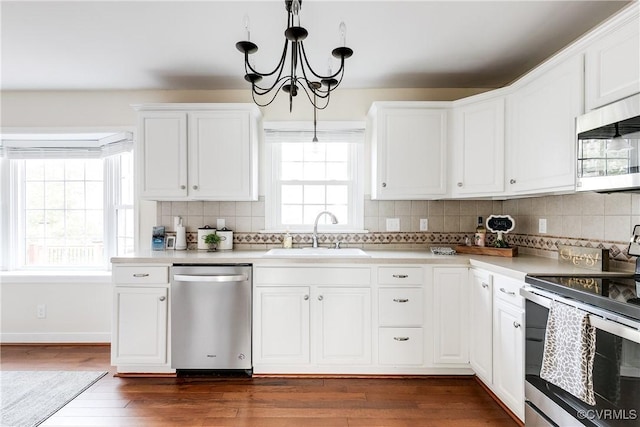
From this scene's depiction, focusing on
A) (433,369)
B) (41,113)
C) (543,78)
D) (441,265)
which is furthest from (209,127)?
(433,369)

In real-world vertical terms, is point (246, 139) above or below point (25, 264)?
above

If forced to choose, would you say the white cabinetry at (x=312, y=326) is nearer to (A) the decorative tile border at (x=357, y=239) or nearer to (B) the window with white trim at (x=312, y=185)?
(A) the decorative tile border at (x=357, y=239)

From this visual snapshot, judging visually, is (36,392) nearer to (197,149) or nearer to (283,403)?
(283,403)

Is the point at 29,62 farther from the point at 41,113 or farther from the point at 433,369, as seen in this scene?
the point at 433,369

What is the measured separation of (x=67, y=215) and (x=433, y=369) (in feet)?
12.4

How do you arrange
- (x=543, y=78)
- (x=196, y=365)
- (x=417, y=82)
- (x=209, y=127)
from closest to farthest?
1. (x=543, y=78)
2. (x=196, y=365)
3. (x=209, y=127)
4. (x=417, y=82)

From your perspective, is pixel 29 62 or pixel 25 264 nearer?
pixel 29 62

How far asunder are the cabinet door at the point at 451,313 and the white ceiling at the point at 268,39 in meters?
1.64

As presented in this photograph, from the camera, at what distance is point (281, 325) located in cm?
248

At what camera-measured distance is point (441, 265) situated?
2.48 metres

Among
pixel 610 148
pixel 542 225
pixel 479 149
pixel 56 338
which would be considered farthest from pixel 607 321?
pixel 56 338

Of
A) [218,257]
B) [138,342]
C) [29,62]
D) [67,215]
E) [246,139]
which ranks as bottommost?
[138,342]

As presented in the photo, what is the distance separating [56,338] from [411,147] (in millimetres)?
3750

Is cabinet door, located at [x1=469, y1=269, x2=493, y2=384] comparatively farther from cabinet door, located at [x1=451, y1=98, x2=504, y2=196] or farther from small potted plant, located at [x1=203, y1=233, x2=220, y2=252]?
small potted plant, located at [x1=203, y1=233, x2=220, y2=252]
